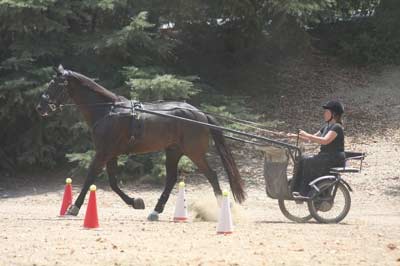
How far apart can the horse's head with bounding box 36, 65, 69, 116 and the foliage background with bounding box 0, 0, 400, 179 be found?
431 centimetres

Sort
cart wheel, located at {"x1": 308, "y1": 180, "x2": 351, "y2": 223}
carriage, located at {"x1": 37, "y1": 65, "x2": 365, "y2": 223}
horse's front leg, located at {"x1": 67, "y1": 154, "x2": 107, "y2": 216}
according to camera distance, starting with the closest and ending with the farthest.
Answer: cart wheel, located at {"x1": 308, "y1": 180, "x2": 351, "y2": 223}, carriage, located at {"x1": 37, "y1": 65, "x2": 365, "y2": 223}, horse's front leg, located at {"x1": 67, "y1": 154, "x2": 107, "y2": 216}

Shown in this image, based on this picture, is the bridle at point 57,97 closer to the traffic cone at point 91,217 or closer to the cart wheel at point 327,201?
the traffic cone at point 91,217

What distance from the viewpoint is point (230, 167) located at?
11.6 meters

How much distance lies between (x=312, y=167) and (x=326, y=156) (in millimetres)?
263

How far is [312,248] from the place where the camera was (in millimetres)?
7949

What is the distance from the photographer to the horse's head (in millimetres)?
11094

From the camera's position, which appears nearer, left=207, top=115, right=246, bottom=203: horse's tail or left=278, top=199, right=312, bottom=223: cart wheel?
left=278, top=199, right=312, bottom=223: cart wheel

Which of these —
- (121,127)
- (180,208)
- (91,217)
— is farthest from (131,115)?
(91,217)

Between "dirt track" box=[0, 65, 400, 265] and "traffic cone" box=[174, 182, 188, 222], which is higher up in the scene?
"traffic cone" box=[174, 182, 188, 222]

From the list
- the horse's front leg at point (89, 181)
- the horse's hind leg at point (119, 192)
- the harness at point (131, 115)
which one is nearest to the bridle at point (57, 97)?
the harness at point (131, 115)

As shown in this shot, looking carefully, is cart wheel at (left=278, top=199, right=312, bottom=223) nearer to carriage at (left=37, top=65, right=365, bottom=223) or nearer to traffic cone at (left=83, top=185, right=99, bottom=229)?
carriage at (left=37, top=65, right=365, bottom=223)

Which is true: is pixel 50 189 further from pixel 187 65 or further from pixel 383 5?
pixel 383 5

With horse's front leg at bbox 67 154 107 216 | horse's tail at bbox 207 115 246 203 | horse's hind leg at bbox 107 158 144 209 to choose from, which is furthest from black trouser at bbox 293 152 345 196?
horse's front leg at bbox 67 154 107 216

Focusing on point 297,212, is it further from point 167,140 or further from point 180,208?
point 167,140
